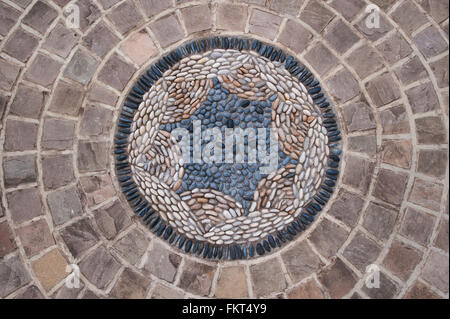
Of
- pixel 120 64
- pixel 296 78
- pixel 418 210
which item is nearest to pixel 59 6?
pixel 120 64

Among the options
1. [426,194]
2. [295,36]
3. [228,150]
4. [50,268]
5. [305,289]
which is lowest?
[305,289]

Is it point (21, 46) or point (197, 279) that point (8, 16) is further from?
point (197, 279)

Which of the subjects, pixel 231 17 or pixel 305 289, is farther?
pixel 231 17

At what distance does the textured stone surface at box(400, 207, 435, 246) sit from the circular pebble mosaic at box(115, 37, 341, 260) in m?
0.49

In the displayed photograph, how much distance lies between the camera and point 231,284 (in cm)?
240

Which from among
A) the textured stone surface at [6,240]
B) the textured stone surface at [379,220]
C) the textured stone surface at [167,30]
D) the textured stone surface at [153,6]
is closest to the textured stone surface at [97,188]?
the textured stone surface at [6,240]

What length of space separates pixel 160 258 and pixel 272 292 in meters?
0.72

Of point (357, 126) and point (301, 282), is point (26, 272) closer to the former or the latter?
point (301, 282)

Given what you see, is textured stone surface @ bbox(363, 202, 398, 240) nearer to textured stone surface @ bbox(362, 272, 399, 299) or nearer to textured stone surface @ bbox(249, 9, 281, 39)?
textured stone surface @ bbox(362, 272, 399, 299)

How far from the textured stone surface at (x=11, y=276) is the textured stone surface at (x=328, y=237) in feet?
5.84

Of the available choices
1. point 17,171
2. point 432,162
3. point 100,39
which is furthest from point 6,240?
point 432,162

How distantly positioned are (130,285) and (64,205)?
2.10 feet

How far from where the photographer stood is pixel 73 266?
7.84ft

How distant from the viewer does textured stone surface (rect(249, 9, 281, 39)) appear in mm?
2500
